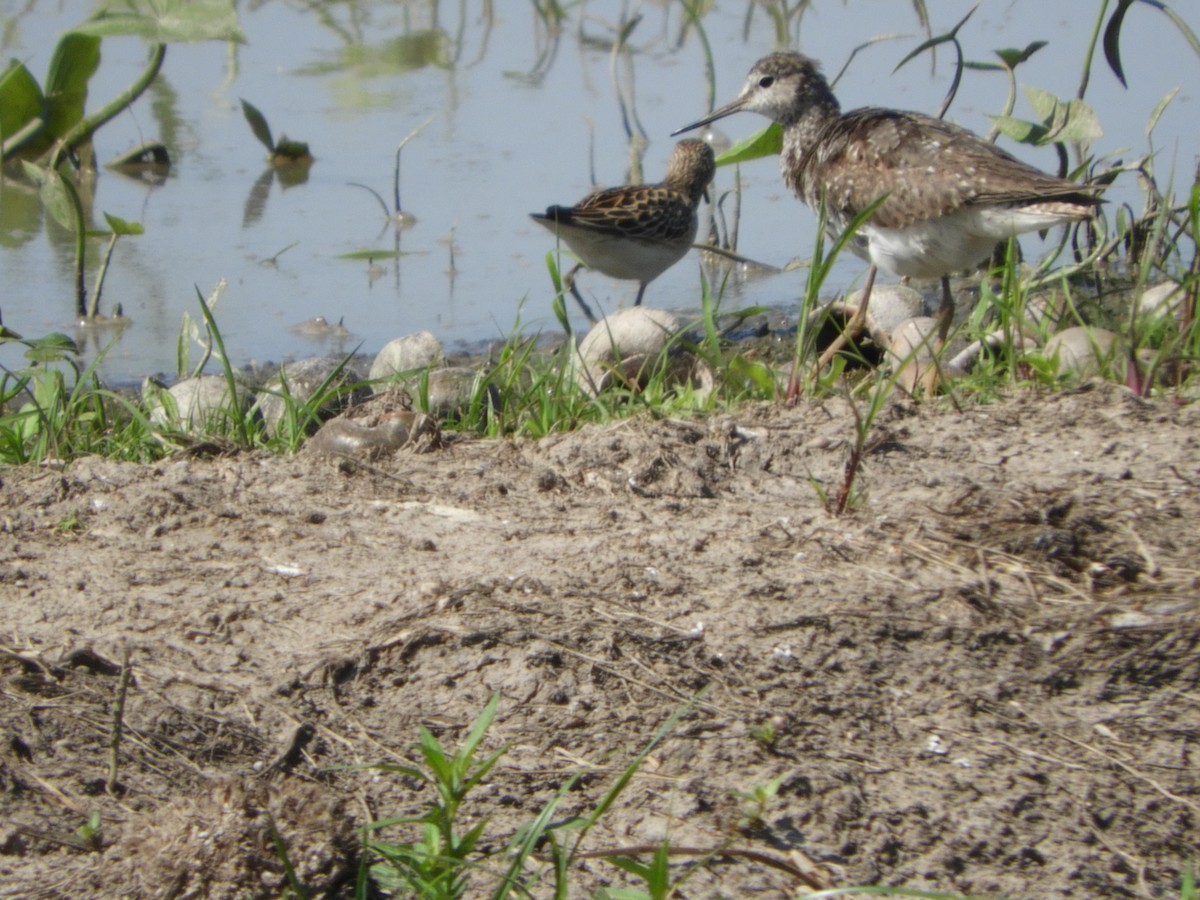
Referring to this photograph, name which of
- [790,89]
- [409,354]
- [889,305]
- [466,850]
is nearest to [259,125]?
[790,89]

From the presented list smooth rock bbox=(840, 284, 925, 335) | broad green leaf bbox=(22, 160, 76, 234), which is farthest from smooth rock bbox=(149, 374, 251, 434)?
smooth rock bbox=(840, 284, 925, 335)

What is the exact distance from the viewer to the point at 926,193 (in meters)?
5.26

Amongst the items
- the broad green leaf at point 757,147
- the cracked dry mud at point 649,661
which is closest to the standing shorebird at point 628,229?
the broad green leaf at point 757,147

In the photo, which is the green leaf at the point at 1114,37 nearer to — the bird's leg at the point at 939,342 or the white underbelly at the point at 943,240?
the white underbelly at the point at 943,240

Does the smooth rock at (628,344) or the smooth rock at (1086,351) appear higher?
the smooth rock at (1086,351)

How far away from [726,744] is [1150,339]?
2.68 m

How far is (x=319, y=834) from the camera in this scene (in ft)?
6.98

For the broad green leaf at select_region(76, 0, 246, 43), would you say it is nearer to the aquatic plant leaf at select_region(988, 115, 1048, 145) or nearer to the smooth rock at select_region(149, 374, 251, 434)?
the smooth rock at select_region(149, 374, 251, 434)

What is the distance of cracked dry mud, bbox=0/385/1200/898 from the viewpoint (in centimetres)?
226

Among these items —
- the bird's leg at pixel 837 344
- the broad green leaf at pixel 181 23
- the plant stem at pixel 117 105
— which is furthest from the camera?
the plant stem at pixel 117 105

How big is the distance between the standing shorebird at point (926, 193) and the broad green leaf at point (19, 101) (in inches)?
157

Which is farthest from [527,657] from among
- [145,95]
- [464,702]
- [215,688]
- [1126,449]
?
[145,95]

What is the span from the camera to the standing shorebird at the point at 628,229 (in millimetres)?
6469

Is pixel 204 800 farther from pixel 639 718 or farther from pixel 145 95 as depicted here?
pixel 145 95
